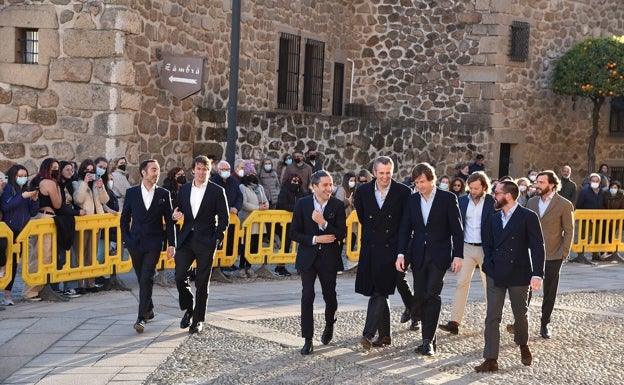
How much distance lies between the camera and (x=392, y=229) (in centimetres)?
1019

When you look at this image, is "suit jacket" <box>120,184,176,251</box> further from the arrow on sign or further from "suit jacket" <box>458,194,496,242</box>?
the arrow on sign

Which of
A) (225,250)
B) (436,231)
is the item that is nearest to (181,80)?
(225,250)

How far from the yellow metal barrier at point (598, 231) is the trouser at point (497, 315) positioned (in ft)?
29.4

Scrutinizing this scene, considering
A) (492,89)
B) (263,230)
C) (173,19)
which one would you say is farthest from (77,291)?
(492,89)

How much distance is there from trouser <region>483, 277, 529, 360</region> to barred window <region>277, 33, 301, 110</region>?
12294mm

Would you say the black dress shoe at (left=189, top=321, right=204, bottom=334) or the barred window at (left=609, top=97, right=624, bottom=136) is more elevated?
the barred window at (left=609, top=97, right=624, bottom=136)

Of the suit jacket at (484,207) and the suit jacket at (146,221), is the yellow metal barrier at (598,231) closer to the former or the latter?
the suit jacket at (484,207)

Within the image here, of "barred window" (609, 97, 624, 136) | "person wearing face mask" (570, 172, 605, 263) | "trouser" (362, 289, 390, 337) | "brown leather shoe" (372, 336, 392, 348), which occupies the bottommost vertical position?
"brown leather shoe" (372, 336, 392, 348)

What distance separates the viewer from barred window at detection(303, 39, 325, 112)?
22750 mm

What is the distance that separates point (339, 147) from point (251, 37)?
2.70m

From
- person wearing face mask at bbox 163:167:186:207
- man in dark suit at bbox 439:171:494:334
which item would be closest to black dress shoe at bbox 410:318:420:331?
man in dark suit at bbox 439:171:494:334

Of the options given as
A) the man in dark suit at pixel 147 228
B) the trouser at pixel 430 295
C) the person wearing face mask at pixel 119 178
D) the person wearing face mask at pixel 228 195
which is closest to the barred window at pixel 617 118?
the person wearing face mask at pixel 228 195

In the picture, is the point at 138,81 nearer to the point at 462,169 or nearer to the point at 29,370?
the point at 462,169

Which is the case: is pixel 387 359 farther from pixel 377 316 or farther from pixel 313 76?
pixel 313 76
